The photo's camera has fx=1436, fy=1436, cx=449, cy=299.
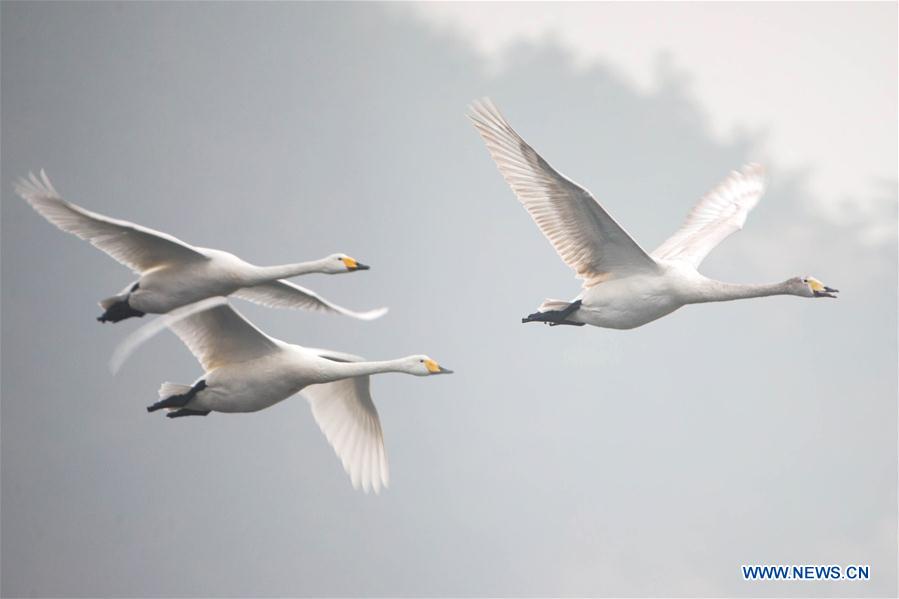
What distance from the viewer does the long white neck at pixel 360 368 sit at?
60.5 feet

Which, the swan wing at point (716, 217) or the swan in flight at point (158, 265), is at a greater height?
the swan wing at point (716, 217)

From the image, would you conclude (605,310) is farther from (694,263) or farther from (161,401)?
(161,401)

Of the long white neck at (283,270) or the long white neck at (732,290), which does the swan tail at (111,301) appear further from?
the long white neck at (732,290)

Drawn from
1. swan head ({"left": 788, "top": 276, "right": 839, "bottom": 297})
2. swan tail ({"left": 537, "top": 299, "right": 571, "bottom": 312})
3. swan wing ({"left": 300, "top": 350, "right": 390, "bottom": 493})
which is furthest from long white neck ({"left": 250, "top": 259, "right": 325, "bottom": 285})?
swan head ({"left": 788, "top": 276, "right": 839, "bottom": 297})

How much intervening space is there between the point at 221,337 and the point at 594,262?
5.10m

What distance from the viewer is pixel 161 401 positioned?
18859 millimetres

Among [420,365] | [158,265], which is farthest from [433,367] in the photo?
[158,265]

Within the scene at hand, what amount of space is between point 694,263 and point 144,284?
25.7ft

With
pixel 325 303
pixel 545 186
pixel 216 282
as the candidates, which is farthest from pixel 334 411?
Result: pixel 545 186

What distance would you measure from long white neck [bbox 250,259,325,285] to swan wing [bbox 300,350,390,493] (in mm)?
2456

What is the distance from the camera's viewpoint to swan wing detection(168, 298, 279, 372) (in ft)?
61.8

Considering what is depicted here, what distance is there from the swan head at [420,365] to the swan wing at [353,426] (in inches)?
88.7

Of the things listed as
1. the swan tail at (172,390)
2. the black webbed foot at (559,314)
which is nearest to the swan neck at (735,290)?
the black webbed foot at (559,314)

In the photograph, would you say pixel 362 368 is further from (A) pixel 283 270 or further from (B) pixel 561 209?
(B) pixel 561 209
